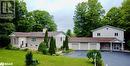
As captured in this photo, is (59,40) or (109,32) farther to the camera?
(109,32)

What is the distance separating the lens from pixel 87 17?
74500 mm

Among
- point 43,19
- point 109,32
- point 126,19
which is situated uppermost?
point 43,19

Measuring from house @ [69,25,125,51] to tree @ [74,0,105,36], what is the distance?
824 centimetres

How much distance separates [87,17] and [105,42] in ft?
43.5

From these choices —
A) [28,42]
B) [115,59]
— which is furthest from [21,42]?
[115,59]

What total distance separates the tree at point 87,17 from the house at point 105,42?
8241 mm

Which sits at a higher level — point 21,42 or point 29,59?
point 21,42

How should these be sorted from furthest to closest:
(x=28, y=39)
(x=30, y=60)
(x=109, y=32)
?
(x=109, y=32)
(x=28, y=39)
(x=30, y=60)

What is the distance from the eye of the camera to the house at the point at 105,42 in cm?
6290

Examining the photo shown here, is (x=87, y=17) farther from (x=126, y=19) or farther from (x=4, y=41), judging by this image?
(x=4, y=41)

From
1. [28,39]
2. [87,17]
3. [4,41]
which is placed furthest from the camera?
[87,17]

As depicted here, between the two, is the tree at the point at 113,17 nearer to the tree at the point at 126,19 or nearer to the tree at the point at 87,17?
the tree at the point at 126,19

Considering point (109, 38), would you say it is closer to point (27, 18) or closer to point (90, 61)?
point (27, 18)

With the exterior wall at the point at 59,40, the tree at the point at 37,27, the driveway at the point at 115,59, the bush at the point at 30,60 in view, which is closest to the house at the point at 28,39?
the exterior wall at the point at 59,40
